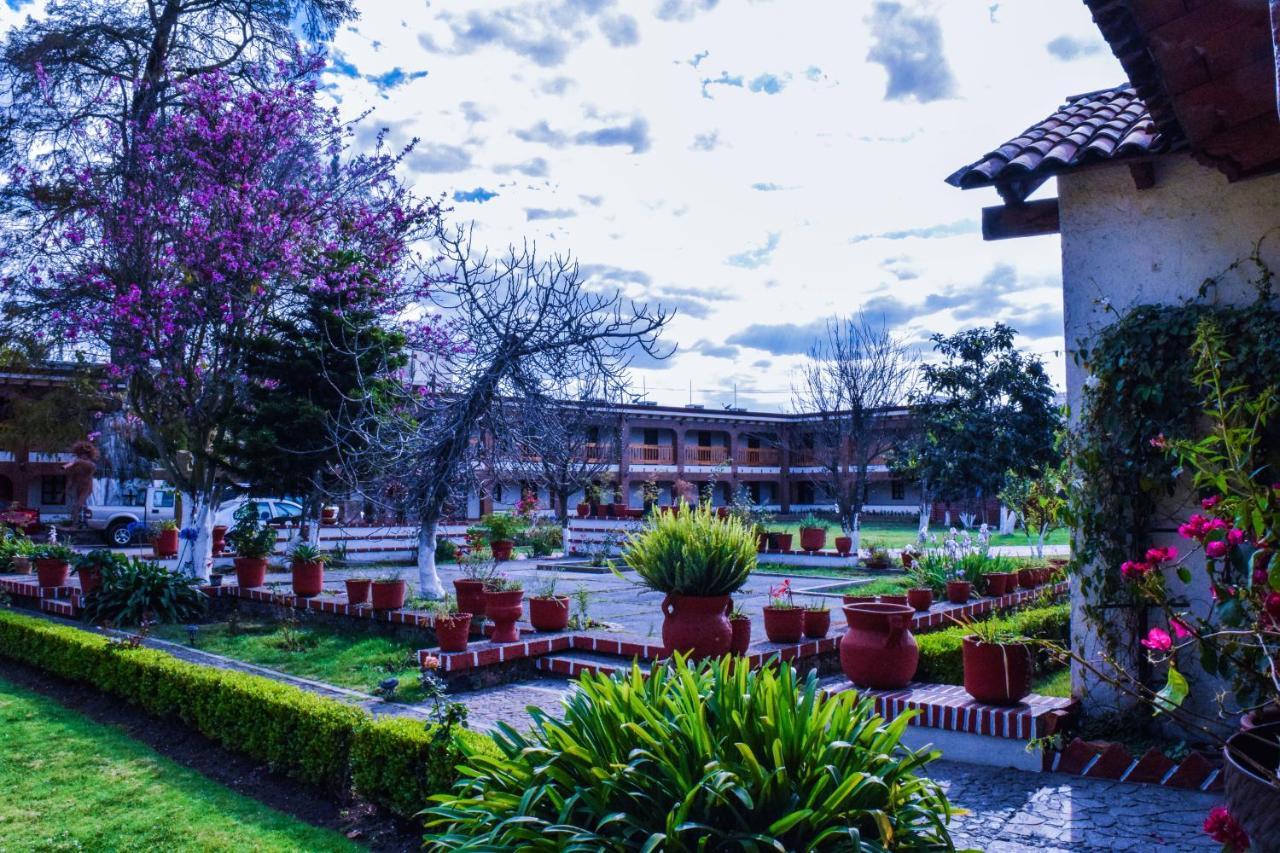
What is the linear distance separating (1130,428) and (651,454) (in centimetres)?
4160

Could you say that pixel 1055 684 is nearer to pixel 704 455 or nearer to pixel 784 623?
pixel 784 623

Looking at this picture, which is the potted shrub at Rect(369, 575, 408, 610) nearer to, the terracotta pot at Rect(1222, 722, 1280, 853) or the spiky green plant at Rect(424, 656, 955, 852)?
the spiky green plant at Rect(424, 656, 955, 852)

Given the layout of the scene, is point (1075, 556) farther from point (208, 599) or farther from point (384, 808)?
point (208, 599)

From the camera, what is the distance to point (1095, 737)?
18.4 feet

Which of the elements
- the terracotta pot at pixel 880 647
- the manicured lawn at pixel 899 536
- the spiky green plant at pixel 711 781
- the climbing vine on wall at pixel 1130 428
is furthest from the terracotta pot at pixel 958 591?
the manicured lawn at pixel 899 536

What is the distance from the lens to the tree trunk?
36.7ft

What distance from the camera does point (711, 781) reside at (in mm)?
2744

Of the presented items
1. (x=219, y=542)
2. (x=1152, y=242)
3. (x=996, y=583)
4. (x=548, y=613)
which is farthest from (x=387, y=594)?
(x=219, y=542)

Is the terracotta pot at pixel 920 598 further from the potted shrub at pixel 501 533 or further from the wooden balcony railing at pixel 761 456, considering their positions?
the wooden balcony railing at pixel 761 456

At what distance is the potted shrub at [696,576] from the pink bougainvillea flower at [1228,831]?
177 inches

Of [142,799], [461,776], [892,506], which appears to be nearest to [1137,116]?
[461,776]

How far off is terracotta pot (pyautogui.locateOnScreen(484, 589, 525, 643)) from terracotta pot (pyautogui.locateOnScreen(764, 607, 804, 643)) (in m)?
2.37

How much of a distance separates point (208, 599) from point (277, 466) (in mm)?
3495

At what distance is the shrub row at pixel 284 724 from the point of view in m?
4.68
